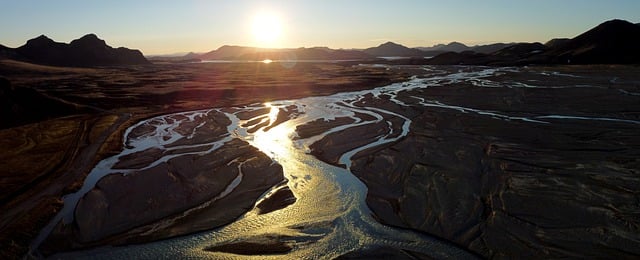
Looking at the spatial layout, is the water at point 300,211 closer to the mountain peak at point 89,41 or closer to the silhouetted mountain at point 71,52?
the silhouetted mountain at point 71,52

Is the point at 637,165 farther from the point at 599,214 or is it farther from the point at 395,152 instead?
the point at 395,152

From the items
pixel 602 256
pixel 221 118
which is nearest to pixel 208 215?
pixel 602 256

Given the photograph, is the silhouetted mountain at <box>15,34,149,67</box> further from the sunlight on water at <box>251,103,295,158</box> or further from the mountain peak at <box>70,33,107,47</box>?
the sunlight on water at <box>251,103,295,158</box>

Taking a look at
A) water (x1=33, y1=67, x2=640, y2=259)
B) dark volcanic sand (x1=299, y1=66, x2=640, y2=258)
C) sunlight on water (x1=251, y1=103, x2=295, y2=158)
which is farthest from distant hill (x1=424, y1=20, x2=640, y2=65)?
sunlight on water (x1=251, y1=103, x2=295, y2=158)

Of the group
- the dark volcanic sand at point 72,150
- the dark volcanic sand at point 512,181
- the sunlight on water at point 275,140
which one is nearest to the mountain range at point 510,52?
the dark volcanic sand at point 72,150

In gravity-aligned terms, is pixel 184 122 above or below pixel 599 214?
below

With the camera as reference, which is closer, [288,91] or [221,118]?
[221,118]
